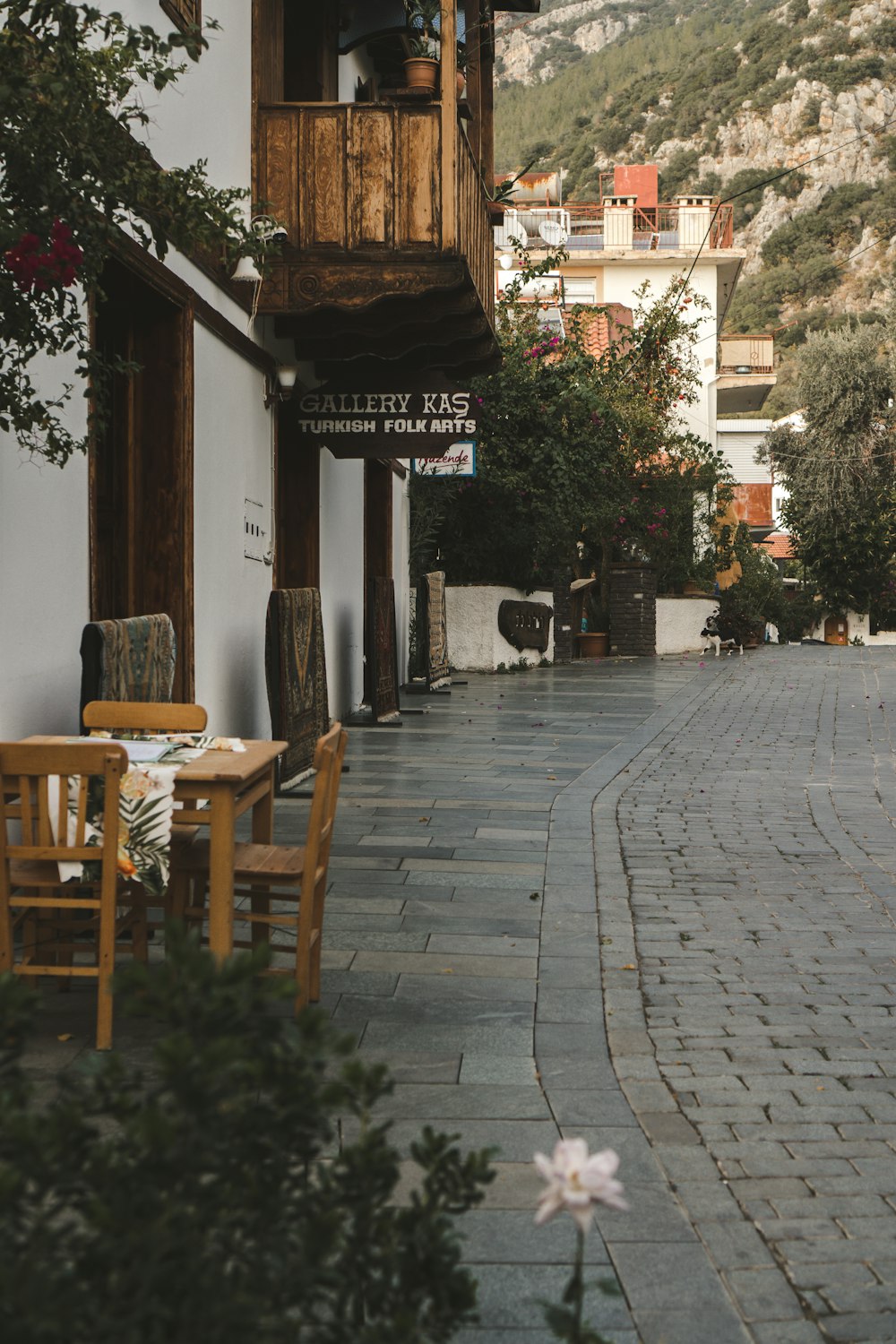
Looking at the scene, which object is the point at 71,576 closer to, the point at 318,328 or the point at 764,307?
the point at 318,328

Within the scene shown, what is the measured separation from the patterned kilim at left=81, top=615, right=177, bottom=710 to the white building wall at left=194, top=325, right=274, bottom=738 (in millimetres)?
1610

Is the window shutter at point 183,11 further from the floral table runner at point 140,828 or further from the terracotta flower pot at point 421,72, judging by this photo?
the floral table runner at point 140,828

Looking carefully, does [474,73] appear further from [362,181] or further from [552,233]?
[552,233]

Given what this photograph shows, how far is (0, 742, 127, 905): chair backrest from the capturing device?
419 cm

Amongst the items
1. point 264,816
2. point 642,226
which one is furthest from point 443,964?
point 642,226

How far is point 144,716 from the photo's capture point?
5453 millimetres

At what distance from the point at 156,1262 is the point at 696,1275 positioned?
188cm

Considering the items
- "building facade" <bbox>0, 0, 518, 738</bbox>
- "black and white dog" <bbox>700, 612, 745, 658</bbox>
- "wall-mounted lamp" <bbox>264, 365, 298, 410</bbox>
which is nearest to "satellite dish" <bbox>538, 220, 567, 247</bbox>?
"black and white dog" <bbox>700, 612, 745, 658</bbox>

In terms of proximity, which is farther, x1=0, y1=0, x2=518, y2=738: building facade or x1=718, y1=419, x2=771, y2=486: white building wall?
x1=718, y1=419, x2=771, y2=486: white building wall

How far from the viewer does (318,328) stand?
10.5 meters

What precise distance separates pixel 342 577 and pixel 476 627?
770 cm

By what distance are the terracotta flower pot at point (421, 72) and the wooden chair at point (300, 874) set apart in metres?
6.75

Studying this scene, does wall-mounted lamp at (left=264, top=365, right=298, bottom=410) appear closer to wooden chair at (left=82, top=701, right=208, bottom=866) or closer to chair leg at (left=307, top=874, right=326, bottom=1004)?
wooden chair at (left=82, top=701, right=208, bottom=866)

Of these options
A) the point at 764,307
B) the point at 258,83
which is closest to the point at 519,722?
the point at 258,83
